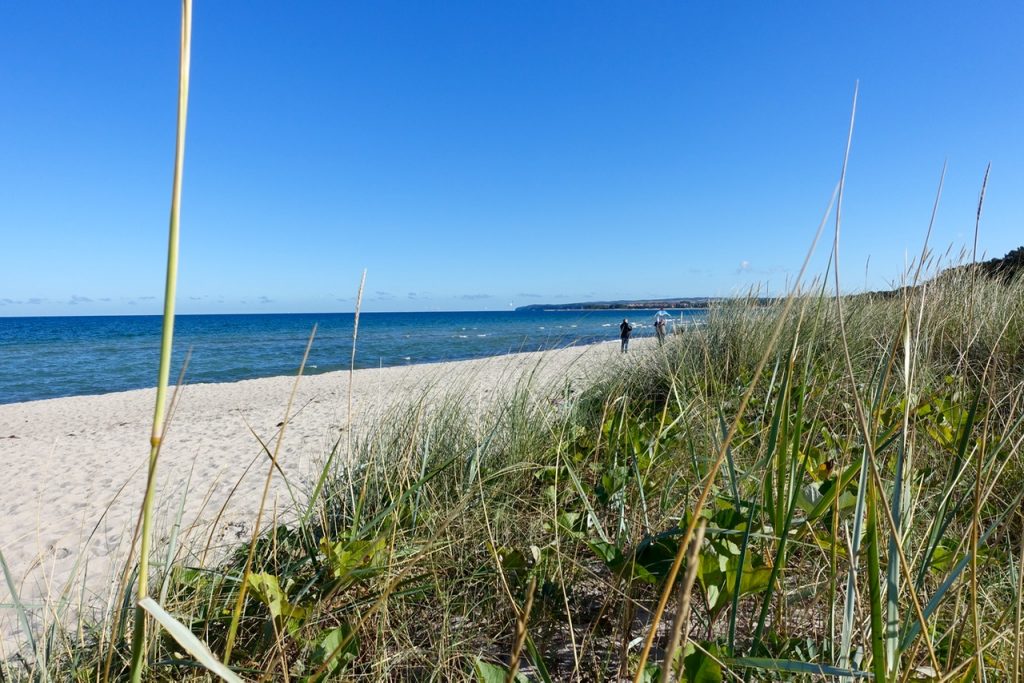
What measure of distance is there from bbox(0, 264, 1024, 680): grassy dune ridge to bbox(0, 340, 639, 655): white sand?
27cm

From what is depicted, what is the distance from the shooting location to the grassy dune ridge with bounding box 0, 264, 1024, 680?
91 cm

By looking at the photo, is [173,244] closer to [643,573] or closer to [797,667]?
[797,667]

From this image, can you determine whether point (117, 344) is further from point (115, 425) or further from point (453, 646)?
point (453, 646)

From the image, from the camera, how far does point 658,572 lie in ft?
3.95

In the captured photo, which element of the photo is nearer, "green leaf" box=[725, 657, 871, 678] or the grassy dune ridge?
"green leaf" box=[725, 657, 871, 678]

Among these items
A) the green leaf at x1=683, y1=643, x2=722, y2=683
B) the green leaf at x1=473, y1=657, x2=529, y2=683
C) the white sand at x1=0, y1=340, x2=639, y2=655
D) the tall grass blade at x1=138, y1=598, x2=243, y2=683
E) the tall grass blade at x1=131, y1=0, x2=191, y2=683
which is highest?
the tall grass blade at x1=131, y1=0, x2=191, y2=683

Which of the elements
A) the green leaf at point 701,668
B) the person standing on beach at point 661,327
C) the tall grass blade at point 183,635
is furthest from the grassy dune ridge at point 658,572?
the person standing on beach at point 661,327

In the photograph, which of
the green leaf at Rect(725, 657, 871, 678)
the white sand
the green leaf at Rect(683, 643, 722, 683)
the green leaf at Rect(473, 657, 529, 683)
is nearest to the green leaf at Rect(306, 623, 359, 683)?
the green leaf at Rect(473, 657, 529, 683)

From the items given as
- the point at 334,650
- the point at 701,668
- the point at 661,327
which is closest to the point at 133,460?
the point at 661,327

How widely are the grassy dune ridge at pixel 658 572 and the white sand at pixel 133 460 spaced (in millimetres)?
271

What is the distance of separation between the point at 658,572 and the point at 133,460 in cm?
755

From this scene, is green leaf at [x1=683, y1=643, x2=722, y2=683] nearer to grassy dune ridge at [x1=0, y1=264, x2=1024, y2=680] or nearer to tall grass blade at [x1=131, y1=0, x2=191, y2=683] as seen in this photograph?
grassy dune ridge at [x1=0, y1=264, x2=1024, y2=680]

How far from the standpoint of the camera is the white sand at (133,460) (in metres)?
2.88

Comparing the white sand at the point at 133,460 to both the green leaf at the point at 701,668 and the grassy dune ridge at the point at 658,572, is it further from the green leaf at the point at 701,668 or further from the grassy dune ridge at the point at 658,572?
the green leaf at the point at 701,668
